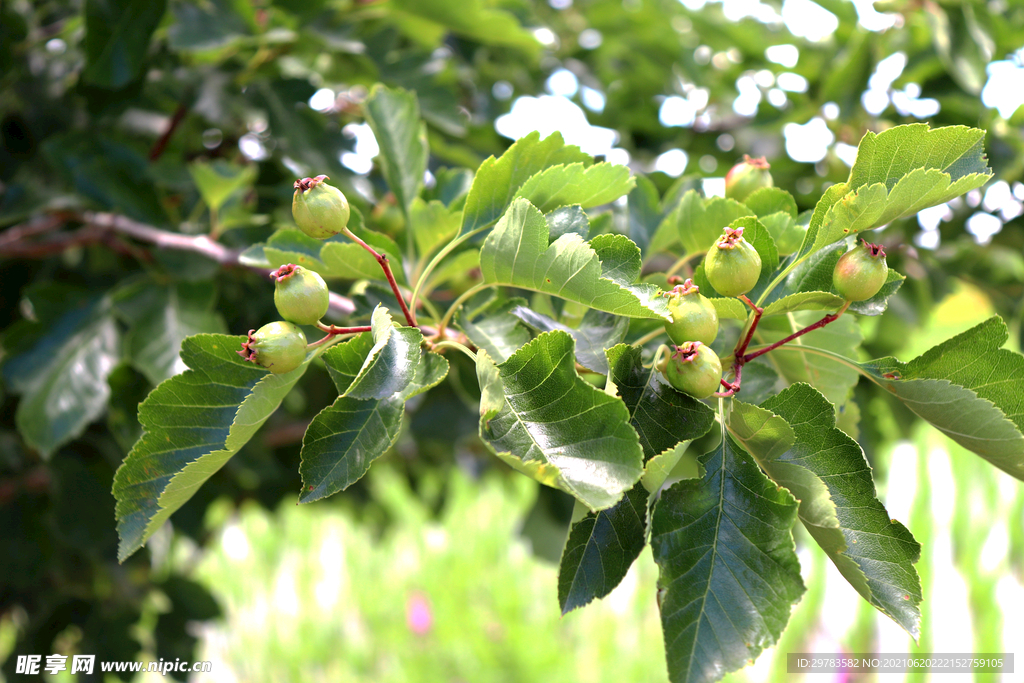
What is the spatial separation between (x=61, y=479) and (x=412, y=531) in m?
1.90

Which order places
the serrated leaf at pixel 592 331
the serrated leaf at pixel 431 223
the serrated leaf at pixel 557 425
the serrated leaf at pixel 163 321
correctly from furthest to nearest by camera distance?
the serrated leaf at pixel 163 321
the serrated leaf at pixel 431 223
the serrated leaf at pixel 592 331
the serrated leaf at pixel 557 425

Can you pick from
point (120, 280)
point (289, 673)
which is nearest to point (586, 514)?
point (120, 280)

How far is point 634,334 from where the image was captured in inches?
22.4

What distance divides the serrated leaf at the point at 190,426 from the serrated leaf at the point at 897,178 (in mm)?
349

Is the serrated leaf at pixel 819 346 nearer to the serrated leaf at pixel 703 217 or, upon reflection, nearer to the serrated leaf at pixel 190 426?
the serrated leaf at pixel 703 217

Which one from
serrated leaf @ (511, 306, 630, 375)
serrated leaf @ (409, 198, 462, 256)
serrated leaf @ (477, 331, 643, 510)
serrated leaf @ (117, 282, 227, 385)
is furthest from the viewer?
serrated leaf @ (117, 282, 227, 385)

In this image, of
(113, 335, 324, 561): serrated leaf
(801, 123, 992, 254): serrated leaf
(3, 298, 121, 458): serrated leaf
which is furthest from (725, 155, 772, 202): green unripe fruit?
(3, 298, 121, 458): serrated leaf

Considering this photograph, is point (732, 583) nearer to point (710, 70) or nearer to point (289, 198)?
point (289, 198)

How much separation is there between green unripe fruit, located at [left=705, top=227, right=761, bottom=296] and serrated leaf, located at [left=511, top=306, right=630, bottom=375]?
7cm

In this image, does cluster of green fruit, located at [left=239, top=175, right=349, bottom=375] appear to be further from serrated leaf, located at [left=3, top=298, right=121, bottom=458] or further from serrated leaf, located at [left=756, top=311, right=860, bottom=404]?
serrated leaf, located at [left=3, top=298, right=121, bottom=458]

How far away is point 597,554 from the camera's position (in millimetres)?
428

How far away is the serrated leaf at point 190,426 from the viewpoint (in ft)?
1.43

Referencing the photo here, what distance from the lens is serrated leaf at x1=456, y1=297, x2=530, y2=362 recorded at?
497mm

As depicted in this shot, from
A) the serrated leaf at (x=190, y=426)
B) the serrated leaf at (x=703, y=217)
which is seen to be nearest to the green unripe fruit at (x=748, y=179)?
the serrated leaf at (x=703, y=217)
